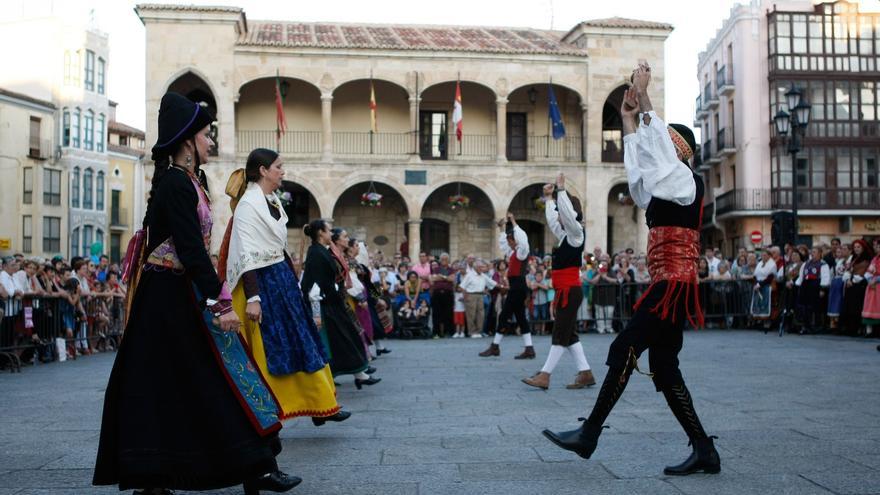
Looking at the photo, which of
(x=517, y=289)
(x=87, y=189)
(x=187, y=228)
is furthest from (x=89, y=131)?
(x=187, y=228)

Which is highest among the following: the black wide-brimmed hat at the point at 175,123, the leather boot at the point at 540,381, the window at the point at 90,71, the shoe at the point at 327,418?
the window at the point at 90,71

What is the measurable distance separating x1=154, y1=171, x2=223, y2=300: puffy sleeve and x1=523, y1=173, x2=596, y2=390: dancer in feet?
16.8

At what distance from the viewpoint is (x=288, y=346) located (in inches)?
232

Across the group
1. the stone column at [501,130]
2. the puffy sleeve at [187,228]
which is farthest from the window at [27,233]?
the puffy sleeve at [187,228]

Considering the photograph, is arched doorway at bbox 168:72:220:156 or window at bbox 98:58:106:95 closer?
arched doorway at bbox 168:72:220:156

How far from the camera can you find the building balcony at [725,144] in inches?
1761

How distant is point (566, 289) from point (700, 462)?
190 inches

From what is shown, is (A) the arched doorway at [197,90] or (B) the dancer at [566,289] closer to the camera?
(B) the dancer at [566,289]

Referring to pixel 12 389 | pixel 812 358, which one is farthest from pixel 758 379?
pixel 12 389

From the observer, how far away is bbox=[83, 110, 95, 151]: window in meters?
54.7

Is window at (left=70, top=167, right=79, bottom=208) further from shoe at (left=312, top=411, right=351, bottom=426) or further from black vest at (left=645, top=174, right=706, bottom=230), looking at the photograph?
black vest at (left=645, top=174, right=706, bottom=230)

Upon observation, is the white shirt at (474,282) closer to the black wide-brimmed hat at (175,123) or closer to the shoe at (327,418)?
the shoe at (327,418)

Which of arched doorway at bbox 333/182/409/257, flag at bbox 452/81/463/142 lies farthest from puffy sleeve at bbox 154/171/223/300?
arched doorway at bbox 333/182/409/257

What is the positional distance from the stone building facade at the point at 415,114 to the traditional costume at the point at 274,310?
24289mm
